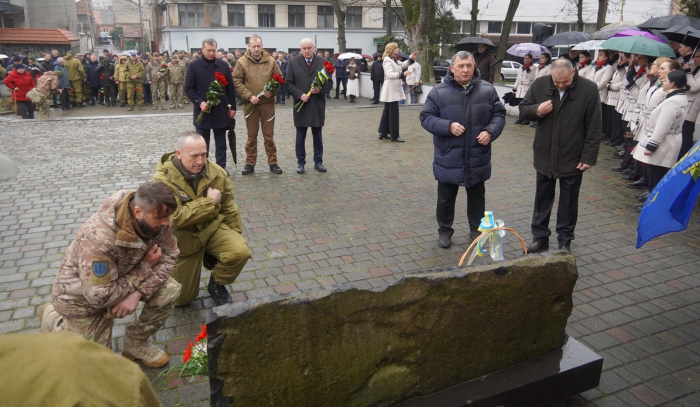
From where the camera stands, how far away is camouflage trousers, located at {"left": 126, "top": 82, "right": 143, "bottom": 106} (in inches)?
728

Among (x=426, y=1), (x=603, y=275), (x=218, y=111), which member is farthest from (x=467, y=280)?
(x=426, y=1)

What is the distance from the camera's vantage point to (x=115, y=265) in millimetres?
3559

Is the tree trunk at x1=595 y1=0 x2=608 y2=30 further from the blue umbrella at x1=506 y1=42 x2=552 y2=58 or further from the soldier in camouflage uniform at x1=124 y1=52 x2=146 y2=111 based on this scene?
the soldier in camouflage uniform at x1=124 y1=52 x2=146 y2=111

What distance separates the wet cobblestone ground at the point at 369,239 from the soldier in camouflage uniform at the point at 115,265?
620 millimetres

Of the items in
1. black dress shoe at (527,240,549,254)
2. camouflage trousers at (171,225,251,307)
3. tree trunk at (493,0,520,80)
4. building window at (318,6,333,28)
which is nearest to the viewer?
camouflage trousers at (171,225,251,307)

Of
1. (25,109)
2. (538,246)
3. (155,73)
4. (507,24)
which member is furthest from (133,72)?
(538,246)

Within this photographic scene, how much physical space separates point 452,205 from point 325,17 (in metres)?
46.1

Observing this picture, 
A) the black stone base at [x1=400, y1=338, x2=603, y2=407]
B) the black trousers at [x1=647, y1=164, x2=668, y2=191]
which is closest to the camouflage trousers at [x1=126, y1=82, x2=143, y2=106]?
the black trousers at [x1=647, y1=164, x2=668, y2=191]

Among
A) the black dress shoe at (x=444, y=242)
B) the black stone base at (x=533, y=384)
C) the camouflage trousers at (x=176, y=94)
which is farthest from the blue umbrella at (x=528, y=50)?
the black stone base at (x=533, y=384)

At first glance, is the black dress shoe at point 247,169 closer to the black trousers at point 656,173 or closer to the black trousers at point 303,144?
the black trousers at point 303,144

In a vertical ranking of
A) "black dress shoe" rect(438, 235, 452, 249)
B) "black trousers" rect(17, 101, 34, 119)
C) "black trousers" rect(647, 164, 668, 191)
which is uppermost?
"black trousers" rect(17, 101, 34, 119)

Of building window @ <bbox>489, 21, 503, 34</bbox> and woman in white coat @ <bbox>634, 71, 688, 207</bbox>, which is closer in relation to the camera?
woman in white coat @ <bbox>634, 71, 688, 207</bbox>

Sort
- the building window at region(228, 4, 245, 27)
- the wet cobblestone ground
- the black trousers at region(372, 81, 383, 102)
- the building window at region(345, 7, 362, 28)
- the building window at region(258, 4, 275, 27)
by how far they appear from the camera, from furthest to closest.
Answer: the building window at region(345, 7, 362, 28)
the building window at region(258, 4, 275, 27)
the building window at region(228, 4, 245, 27)
the black trousers at region(372, 81, 383, 102)
the wet cobblestone ground

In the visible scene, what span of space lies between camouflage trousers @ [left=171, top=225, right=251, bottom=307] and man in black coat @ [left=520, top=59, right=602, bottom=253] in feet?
11.0
